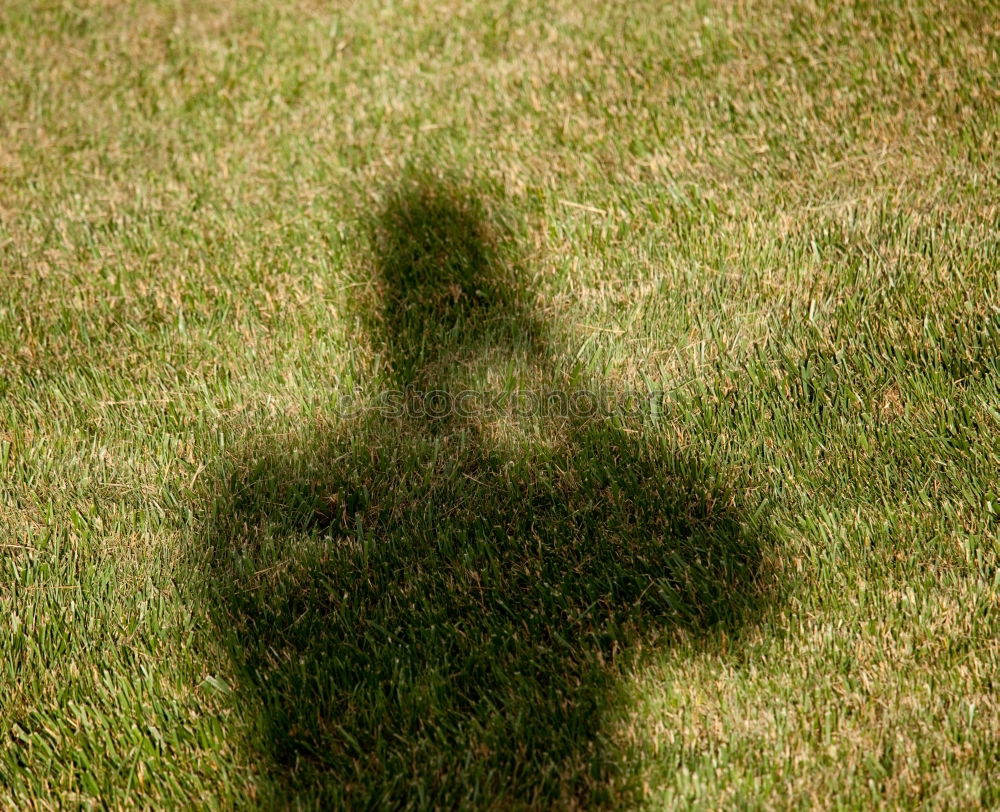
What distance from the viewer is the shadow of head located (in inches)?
132

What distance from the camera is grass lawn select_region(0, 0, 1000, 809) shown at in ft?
7.57

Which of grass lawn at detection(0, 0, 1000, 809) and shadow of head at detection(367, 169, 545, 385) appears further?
shadow of head at detection(367, 169, 545, 385)

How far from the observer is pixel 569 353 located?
3.27 metres

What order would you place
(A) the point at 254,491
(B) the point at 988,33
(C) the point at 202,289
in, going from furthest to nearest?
(B) the point at 988,33
(C) the point at 202,289
(A) the point at 254,491

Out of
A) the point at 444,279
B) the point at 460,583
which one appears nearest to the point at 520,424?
the point at 460,583

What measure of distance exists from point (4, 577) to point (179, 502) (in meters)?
0.50

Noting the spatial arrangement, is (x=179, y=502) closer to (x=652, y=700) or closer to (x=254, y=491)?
(x=254, y=491)

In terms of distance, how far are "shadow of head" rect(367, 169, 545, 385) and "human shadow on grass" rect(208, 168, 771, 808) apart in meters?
0.02

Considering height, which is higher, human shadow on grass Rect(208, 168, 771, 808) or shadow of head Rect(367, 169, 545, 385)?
shadow of head Rect(367, 169, 545, 385)

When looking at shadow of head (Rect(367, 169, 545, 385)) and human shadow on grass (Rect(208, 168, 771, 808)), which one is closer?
human shadow on grass (Rect(208, 168, 771, 808))

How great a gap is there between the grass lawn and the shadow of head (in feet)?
0.05

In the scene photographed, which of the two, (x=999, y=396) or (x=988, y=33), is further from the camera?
(x=988, y=33)

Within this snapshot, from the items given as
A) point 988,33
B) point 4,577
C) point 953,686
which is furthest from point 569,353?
point 988,33

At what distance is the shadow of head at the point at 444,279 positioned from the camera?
11.0 feet
